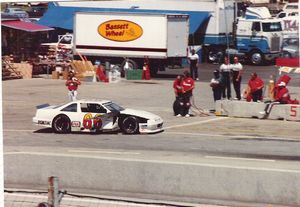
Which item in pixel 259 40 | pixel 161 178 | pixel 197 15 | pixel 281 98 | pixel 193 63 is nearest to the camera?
pixel 161 178

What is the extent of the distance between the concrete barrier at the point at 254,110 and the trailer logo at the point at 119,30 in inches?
85.4

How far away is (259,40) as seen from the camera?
1795 centimetres

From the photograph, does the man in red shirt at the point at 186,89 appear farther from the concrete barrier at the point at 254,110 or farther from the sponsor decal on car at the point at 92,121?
the sponsor decal on car at the point at 92,121

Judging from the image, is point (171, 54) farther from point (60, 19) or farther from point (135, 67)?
point (60, 19)

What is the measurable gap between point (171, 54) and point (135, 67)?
79cm

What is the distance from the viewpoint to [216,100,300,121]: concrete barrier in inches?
484

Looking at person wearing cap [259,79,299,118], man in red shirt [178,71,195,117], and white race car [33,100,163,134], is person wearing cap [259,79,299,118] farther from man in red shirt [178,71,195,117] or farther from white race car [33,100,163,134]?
white race car [33,100,163,134]

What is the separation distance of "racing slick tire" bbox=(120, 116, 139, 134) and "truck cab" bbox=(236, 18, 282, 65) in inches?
96.3

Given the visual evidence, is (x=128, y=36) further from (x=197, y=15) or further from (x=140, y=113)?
(x=140, y=113)

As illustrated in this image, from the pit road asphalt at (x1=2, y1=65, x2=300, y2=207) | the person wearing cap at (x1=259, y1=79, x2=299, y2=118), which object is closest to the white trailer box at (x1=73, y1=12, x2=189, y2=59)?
the pit road asphalt at (x1=2, y1=65, x2=300, y2=207)

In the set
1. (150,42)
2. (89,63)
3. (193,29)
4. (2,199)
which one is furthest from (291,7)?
(2,199)

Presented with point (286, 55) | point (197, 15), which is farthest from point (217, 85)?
point (286, 55)

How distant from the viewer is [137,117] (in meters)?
11.8

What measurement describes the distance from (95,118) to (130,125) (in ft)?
1.99
